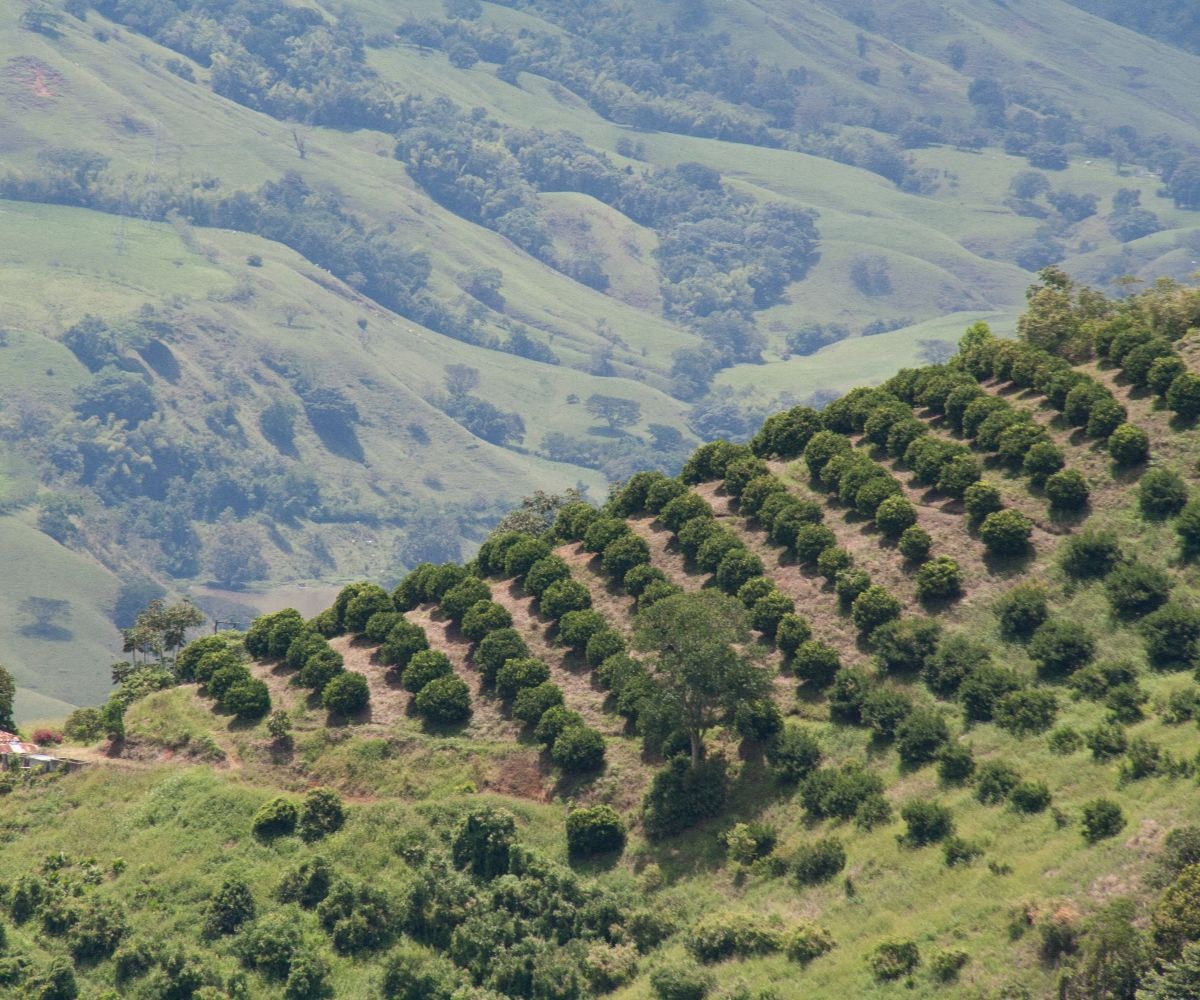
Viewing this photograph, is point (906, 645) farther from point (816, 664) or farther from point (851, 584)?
point (851, 584)

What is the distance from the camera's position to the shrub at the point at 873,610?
68.3 m

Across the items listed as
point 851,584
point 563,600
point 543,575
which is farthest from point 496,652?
point 851,584

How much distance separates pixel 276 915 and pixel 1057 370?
→ 153ft

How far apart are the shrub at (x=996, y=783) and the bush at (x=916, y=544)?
606 inches

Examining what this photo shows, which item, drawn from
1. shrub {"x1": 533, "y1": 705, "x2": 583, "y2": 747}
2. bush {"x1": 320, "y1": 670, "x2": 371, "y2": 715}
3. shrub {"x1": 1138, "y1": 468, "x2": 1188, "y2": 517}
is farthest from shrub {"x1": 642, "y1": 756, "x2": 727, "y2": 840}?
shrub {"x1": 1138, "y1": 468, "x2": 1188, "y2": 517}

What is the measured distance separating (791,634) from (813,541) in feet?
21.6

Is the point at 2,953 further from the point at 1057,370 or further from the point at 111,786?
the point at 1057,370

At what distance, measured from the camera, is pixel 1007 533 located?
6944 cm

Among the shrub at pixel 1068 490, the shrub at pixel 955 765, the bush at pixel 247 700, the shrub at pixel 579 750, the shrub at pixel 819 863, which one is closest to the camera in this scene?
the shrub at pixel 819 863

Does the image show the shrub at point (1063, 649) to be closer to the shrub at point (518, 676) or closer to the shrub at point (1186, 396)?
the shrub at point (1186, 396)

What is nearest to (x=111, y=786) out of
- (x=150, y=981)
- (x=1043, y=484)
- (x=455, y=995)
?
(x=150, y=981)

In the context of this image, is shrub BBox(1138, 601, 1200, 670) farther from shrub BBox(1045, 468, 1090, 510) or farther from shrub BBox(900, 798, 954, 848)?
shrub BBox(900, 798, 954, 848)

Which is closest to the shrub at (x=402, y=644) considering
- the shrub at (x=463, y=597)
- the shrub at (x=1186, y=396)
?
the shrub at (x=463, y=597)

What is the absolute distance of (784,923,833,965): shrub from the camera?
5250 centimetres
